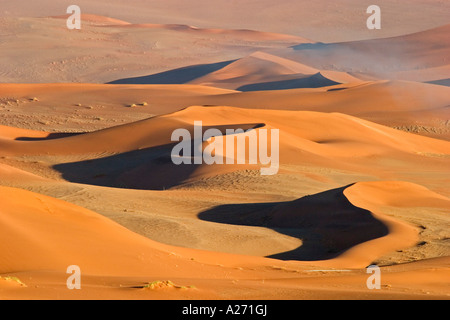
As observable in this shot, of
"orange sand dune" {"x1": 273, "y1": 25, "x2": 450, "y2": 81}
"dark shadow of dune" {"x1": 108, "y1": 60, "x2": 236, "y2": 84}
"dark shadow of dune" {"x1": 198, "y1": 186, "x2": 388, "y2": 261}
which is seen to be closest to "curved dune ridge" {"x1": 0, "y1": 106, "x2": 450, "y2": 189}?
"dark shadow of dune" {"x1": 198, "y1": 186, "x2": 388, "y2": 261}

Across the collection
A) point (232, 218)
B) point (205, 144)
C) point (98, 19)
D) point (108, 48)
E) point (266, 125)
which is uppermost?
point (98, 19)

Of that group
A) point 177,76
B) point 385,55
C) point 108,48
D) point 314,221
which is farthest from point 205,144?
point 108,48

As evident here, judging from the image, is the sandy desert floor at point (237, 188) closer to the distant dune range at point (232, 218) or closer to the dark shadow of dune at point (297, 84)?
the distant dune range at point (232, 218)

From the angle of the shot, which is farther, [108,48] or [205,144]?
[108,48]

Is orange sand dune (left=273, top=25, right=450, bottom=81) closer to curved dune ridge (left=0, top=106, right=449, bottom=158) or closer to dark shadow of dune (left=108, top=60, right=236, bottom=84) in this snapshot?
dark shadow of dune (left=108, top=60, right=236, bottom=84)

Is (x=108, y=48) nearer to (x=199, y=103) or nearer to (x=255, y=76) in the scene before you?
(x=255, y=76)

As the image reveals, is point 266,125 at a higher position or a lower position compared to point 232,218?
higher
